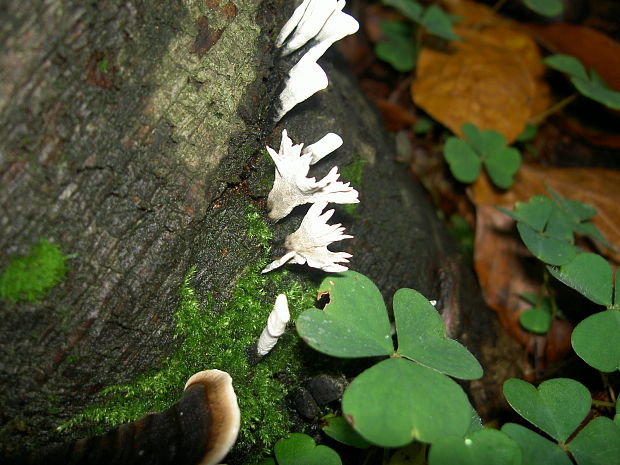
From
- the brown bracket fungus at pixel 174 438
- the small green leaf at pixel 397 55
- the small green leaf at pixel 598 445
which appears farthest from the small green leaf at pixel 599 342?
the small green leaf at pixel 397 55

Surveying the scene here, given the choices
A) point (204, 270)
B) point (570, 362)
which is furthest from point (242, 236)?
point (570, 362)

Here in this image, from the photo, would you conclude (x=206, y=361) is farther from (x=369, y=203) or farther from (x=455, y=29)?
(x=455, y=29)

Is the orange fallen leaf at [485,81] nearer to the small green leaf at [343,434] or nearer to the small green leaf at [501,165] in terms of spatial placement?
the small green leaf at [501,165]

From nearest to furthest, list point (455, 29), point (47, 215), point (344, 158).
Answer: point (47, 215)
point (344, 158)
point (455, 29)

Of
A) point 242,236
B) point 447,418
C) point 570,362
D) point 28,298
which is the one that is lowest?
point 570,362

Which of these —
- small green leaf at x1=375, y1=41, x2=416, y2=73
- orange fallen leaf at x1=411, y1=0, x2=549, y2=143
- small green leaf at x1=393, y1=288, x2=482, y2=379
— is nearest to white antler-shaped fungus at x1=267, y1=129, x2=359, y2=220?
small green leaf at x1=393, y1=288, x2=482, y2=379
